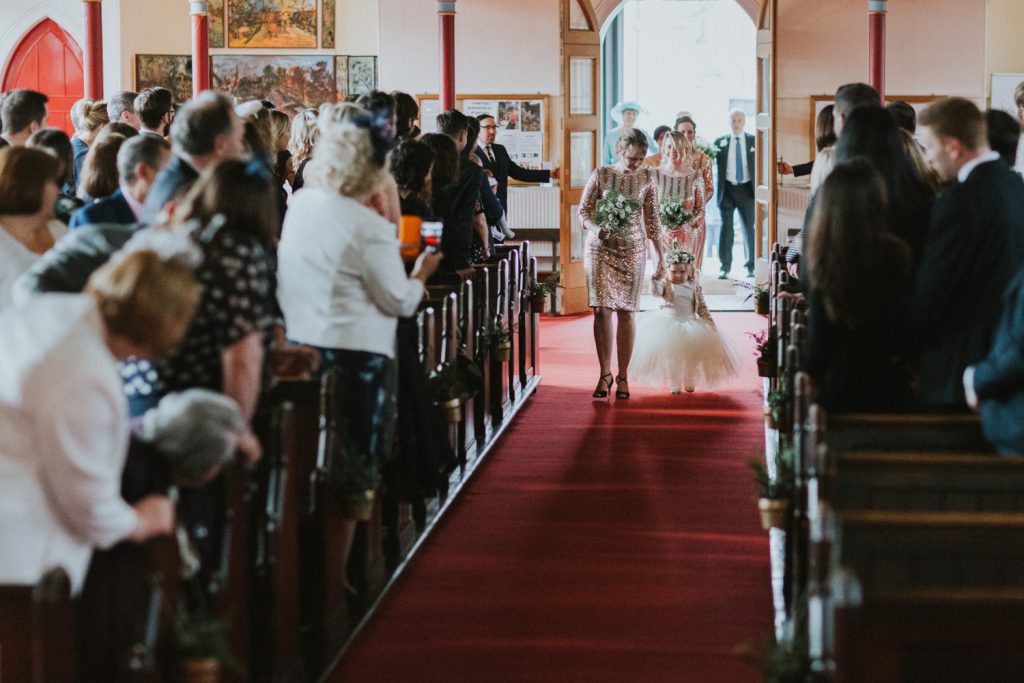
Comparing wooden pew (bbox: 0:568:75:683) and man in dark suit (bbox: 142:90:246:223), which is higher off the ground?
man in dark suit (bbox: 142:90:246:223)

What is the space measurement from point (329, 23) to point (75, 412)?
17593 mm

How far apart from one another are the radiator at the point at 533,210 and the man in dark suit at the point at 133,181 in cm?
1222

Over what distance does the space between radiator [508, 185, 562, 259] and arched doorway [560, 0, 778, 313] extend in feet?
3.42

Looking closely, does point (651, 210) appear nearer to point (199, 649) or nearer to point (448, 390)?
point (448, 390)

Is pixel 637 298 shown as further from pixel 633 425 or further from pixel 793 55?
pixel 793 55

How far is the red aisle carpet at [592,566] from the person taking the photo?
555 centimetres

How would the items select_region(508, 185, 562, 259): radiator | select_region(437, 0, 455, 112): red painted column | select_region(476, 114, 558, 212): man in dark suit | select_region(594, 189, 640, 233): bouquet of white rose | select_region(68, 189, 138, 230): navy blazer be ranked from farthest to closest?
1. select_region(508, 185, 562, 259): radiator
2. select_region(437, 0, 455, 112): red painted column
3. select_region(476, 114, 558, 212): man in dark suit
4. select_region(594, 189, 640, 233): bouquet of white rose
5. select_region(68, 189, 138, 230): navy blazer

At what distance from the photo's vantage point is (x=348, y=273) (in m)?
5.81

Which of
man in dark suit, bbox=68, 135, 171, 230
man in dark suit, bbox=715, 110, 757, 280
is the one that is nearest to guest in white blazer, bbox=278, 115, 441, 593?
man in dark suit, bbox=68, 135, 171, 230

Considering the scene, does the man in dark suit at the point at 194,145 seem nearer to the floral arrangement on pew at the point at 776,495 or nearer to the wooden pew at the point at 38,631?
the wooden pew at the point at 38,631

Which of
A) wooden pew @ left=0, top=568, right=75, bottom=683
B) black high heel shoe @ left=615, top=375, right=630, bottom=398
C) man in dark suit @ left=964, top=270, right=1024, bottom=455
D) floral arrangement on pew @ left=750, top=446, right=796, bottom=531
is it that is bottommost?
black high heel shoe @ left=615, top=375, right=630, bottom=398

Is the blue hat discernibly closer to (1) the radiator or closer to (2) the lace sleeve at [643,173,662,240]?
(1) the radiator

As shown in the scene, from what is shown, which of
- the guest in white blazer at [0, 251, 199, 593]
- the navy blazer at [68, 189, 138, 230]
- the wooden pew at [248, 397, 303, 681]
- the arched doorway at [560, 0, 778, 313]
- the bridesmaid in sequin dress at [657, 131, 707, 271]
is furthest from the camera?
the arched doorway at [560, 0, 778, 313]

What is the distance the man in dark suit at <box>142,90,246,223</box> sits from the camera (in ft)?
16.8
